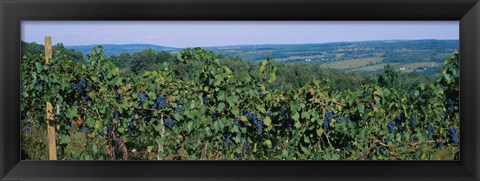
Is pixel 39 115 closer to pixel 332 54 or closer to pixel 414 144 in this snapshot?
pixel 332 54

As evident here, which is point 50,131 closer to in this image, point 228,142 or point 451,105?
point 228,142

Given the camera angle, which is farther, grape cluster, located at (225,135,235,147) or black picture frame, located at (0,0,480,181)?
grape cluster, located at (225,135,235,147)

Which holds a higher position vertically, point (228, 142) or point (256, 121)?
point (256, 121)

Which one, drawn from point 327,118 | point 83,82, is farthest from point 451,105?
point 83,82

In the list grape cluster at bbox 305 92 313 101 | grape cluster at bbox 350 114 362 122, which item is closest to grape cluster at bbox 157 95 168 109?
grape cluster at bbox 305 92 313 101

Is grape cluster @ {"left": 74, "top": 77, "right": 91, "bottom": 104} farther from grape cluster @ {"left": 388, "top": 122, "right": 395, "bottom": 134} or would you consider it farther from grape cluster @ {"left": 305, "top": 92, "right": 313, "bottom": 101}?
grape cluster @ {"left": 388, "top": 122, "right": 395, "bottom": 134}

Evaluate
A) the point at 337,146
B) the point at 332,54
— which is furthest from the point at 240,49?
the point at 337,146
